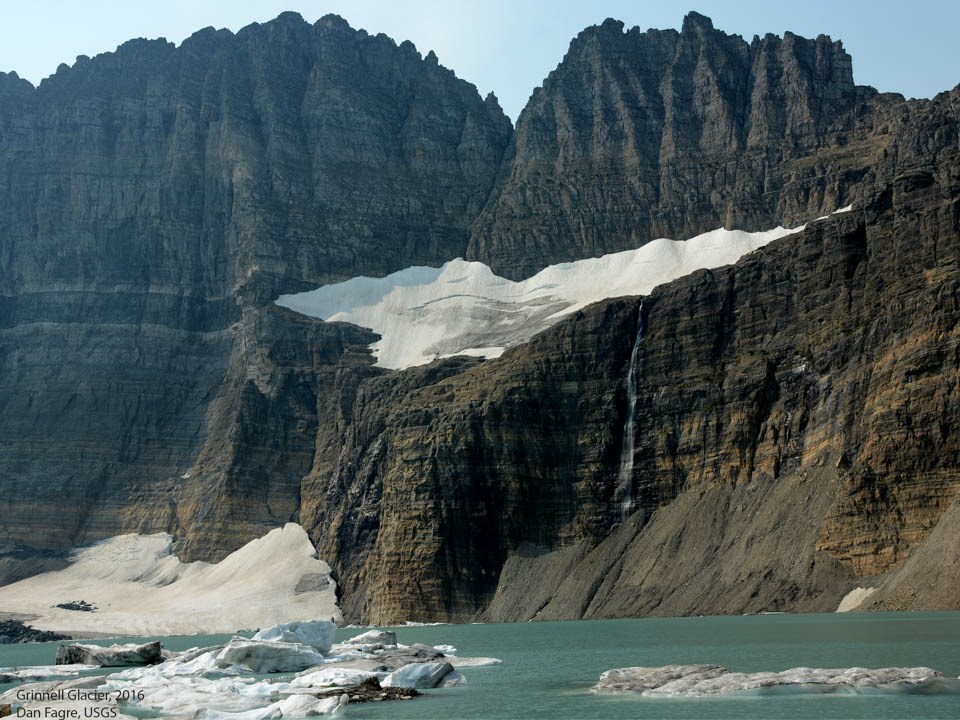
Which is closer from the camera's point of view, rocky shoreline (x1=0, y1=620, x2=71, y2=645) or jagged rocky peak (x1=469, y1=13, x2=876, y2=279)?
rocky shoreline (x1=0, y1=620, x2=71, y2=645)

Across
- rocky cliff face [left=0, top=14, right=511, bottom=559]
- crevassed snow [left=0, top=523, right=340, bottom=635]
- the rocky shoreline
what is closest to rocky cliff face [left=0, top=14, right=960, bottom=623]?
rocky cliff face [left=0, top=14, right=511, bottom=559]

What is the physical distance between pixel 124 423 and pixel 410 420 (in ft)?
203

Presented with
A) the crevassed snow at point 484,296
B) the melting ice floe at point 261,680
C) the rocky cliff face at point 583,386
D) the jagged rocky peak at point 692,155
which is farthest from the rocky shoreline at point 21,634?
the jagged rocky peak at point 692,155

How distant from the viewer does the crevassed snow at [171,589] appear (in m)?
135

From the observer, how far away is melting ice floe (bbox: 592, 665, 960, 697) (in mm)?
39688

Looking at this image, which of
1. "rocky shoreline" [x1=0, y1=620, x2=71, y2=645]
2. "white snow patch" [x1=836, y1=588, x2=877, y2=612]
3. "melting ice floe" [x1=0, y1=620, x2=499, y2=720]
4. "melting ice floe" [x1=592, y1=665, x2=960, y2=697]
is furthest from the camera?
"rocky shoreline" [x1=0, y1=620, x2=71, y2=645]

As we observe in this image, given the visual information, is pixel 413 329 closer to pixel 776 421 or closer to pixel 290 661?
pixel 776 421

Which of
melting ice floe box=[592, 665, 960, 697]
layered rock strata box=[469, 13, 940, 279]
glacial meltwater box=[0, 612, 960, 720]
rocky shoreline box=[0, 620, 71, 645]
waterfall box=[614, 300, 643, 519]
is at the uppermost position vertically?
layered rock strata box=[469, 13, 940, 279]

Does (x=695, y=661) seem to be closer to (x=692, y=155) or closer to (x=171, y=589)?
(x=171, y=589)

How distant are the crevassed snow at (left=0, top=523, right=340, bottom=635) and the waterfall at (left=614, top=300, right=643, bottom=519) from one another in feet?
104

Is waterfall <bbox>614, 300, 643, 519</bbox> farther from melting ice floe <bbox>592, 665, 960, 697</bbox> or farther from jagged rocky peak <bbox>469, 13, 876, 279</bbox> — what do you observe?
melting ice floe <bbox>592, 665, 960, 697</bbox>

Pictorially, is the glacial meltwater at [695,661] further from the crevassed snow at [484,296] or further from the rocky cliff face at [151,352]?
the crevassed snow at [484,296]

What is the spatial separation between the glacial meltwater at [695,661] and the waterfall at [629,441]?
3034 cm

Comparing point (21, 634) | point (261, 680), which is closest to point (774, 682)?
point (261, 680)
